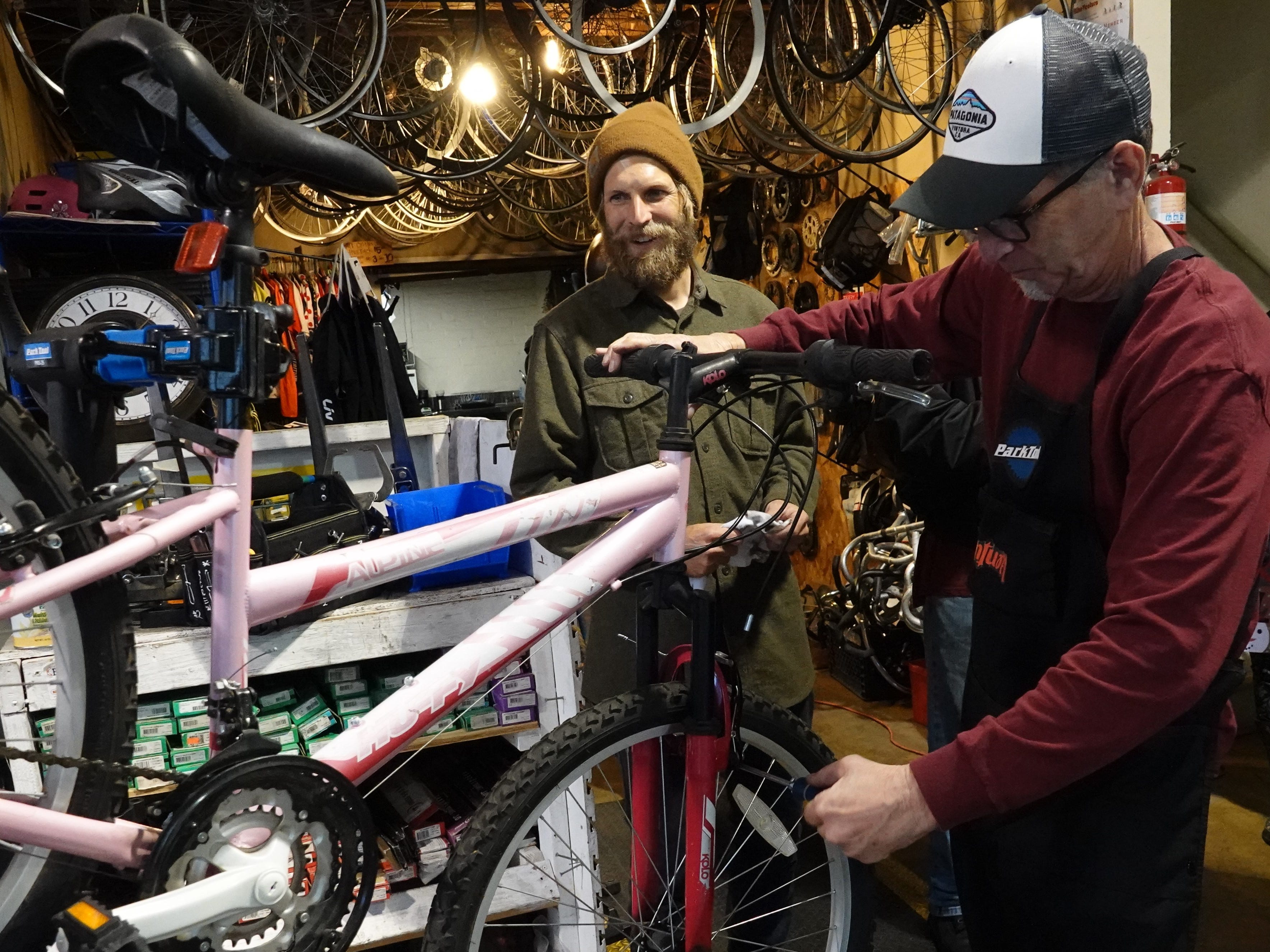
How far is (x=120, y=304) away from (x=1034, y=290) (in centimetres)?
287

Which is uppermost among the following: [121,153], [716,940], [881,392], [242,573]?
[121,153]

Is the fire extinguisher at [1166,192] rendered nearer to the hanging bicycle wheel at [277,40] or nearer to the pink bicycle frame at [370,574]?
the pink bicycle frame at [370,574]

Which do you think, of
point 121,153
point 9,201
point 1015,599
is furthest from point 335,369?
point 1015,599

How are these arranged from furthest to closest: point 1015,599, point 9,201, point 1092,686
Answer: point 9,201
point 1015,599
point 1092,686

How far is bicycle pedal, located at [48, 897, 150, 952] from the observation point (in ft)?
3.08

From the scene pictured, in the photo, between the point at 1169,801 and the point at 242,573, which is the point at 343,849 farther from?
the point at 1169,801

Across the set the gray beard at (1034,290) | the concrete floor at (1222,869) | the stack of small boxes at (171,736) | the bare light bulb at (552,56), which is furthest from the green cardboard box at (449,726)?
the bare light bulb at (552,56)

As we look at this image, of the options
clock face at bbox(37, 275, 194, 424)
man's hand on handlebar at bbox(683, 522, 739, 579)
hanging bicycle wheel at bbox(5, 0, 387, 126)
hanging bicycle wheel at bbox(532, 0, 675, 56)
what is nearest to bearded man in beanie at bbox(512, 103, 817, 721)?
man's hand on handlebar at bbox(683, 522, 739, 579)

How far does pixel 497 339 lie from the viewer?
31.3 feet

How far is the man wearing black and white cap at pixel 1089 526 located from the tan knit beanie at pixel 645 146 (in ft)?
3.05

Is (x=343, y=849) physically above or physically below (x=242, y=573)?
below

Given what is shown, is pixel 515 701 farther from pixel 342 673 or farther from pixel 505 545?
pixel 505 545

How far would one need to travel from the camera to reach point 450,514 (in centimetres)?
189

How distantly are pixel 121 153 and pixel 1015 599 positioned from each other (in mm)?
1182
